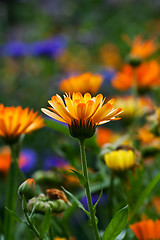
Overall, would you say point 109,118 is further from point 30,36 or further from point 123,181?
Result: point 30,36

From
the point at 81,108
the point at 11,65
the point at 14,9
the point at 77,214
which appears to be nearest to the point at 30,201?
the point at 81,108

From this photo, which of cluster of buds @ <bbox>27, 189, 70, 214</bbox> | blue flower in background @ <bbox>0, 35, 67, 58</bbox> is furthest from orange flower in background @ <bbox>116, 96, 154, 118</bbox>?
blue flower in background @ <bbox>0, 35, 67, 58</bbox>

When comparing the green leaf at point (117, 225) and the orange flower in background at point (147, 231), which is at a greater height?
the green leaf at point (117, 225)

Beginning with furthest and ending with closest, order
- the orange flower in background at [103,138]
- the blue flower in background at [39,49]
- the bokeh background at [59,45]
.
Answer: the blue flower in background at [39,49], the bokeh background at [59,45], the orange flower in background at [103,138]

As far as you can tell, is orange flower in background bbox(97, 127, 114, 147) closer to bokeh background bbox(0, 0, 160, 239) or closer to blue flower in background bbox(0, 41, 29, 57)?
bokeh background bbox(0, 0, 160, 239)

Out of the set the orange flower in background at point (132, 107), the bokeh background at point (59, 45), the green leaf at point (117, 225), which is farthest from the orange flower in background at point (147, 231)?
the bokeh background at point (59, 45)

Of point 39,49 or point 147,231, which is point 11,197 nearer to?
point 147,231

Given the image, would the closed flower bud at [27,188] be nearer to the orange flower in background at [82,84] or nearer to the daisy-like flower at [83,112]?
the daisy-like flower at [83,112]
